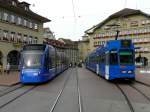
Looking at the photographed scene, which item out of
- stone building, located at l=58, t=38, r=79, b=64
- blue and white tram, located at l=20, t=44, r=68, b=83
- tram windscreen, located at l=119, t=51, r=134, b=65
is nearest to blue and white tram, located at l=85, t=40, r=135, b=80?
tram windscreen, located at l=119, t=51, r=134, b=65

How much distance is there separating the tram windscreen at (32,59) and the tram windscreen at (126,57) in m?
5.84

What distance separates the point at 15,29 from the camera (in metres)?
46.9

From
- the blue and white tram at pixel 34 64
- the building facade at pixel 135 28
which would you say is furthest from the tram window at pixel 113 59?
the building facade at pixel 135 28

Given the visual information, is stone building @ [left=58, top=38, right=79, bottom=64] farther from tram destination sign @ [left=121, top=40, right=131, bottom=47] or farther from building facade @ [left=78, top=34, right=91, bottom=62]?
tram destination sign @ [left=121, top=40, right=131, bottom=47]

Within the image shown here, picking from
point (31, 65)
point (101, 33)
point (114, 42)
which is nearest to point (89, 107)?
point (31, 65)

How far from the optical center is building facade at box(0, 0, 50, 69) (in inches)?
1705

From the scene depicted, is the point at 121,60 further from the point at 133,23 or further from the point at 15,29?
the point at 133,23

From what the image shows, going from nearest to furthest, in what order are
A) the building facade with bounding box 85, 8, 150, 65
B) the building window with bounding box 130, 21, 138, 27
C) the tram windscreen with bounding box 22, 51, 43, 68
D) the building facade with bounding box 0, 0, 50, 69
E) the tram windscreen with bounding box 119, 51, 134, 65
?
the tram windscreen with bounding box 22, 51, 43, 68 → the tram windscreen with bounding box 119, 51, 134, 65 → the building facade with bounding box 0, 0, 50, 69 → the building facade with bounding box 85, 8, 150, 65 → the building window with bounding box 130, 21, 138, 27

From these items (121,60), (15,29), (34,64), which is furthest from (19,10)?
(121,60)

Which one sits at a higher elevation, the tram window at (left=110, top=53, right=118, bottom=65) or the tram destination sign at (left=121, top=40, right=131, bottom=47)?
the tram destination sign at (left=121, top=40, right=131, bottom=47)

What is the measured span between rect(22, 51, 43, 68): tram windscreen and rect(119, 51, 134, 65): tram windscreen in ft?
19.1

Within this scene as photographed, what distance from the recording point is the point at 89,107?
36.2 ft

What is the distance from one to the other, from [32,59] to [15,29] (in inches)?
1052

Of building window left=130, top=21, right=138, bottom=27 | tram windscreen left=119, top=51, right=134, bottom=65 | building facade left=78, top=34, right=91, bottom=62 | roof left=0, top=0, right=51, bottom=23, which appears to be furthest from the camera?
building facade left=78, top=34, right=91, bottom=62
